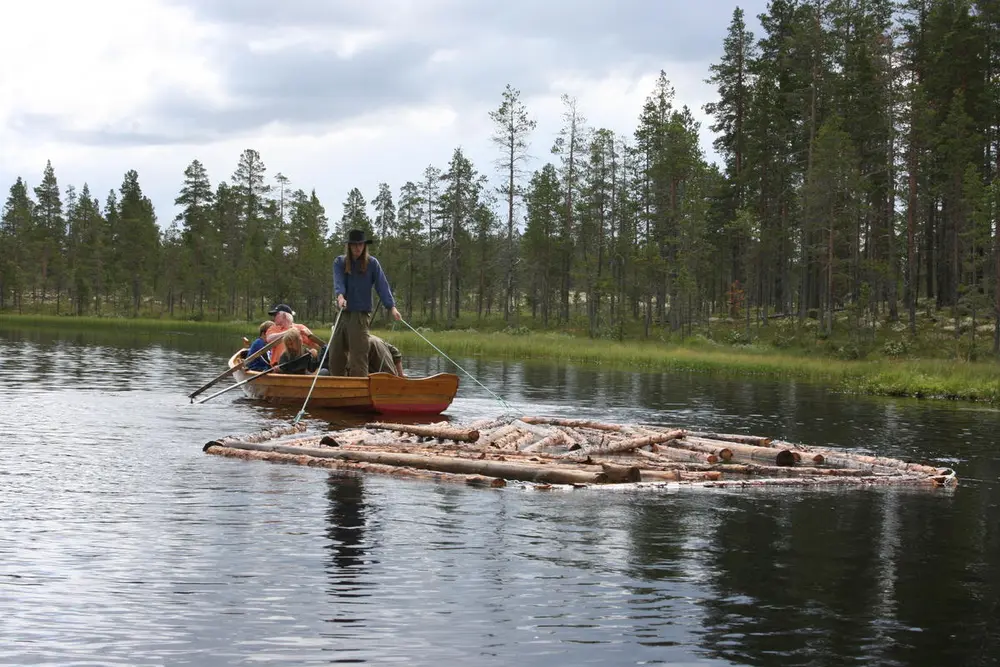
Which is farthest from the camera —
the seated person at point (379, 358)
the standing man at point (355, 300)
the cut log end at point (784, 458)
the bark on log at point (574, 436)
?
the seated person at point (379, 358)

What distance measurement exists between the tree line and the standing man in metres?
35.4

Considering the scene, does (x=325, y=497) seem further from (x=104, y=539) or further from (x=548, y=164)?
(x=548, y=164)

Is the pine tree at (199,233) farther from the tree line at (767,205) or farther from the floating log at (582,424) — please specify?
the floating log at (582,424)

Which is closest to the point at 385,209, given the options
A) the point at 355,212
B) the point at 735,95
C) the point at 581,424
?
the point at 355,212

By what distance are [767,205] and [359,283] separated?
168ft

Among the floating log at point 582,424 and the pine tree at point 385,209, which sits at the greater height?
the pine tree at point 385,209

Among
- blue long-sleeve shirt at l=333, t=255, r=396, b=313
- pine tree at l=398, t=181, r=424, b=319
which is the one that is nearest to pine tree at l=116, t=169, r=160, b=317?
pine tree at l=398, t=181, r=424, b=319

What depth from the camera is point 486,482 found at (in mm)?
12875

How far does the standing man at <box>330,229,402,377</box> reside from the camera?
64.5 ft

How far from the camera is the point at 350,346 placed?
2145cm

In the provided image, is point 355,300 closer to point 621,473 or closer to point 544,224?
point 621,473

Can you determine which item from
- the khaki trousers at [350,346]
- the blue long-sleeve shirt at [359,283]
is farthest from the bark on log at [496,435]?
the khaki trousers at [350,346]

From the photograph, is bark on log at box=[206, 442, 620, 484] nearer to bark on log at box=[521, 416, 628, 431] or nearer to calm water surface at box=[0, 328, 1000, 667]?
calm water surface at box=[0, 328, 1000, 667]

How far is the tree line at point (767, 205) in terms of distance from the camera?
5391cm
